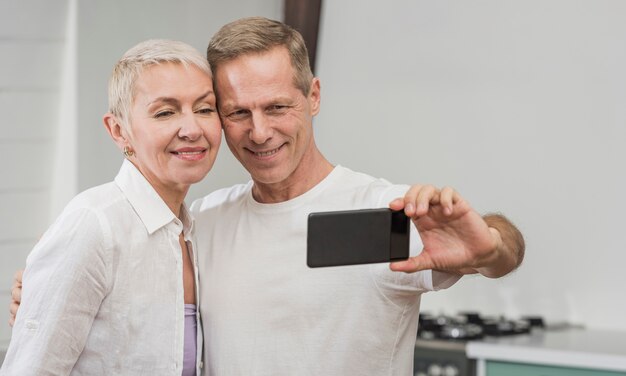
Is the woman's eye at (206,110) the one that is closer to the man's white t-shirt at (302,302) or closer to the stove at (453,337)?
the man's white t-shirt at (302,302)

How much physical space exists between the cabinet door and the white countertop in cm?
2

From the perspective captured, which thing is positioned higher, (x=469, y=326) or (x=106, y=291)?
(x=106, y=291)

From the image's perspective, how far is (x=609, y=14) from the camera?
329 cm

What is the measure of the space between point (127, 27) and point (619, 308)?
5.95 ft

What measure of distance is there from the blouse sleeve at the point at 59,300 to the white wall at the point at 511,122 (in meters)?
2.11

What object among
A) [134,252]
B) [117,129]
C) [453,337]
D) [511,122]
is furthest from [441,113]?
[134,252]

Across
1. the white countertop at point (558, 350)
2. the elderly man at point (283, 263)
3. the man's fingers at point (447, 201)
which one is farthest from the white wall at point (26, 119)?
the man's fingers at point (447, 201)

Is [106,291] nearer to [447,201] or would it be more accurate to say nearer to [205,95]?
[205,95]

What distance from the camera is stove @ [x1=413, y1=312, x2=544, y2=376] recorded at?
294 cm

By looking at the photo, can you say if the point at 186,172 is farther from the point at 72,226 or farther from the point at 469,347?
the point at 469,347

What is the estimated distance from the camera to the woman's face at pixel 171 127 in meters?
1.67

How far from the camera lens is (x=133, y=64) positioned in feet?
5.50

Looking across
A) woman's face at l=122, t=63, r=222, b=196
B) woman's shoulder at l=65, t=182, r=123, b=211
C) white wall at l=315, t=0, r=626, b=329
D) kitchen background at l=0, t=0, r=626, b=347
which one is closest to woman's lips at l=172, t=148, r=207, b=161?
woman's face at l=122, t=63, r=222, b=196

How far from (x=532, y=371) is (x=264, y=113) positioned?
4.55ft
